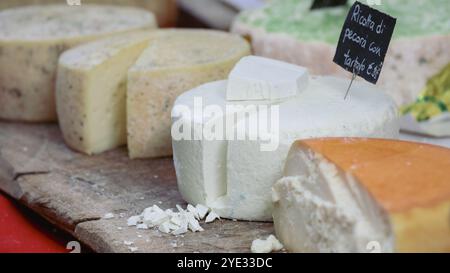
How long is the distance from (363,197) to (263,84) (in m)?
0.58

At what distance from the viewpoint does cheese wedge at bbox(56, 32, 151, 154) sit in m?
2.75

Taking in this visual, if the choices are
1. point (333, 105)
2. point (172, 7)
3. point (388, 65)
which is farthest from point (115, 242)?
point (172, 7)

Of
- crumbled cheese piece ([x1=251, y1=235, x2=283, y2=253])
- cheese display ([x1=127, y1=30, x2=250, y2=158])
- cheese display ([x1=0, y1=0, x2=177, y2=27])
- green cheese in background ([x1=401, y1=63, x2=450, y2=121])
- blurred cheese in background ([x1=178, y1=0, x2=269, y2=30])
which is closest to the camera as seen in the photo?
crumbled cheese piece ([x1=251, y1=235, x2=283, y2=253])

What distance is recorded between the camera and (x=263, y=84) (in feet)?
7.22

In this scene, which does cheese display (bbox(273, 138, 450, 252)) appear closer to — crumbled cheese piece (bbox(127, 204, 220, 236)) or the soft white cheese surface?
the soft white cheese surface

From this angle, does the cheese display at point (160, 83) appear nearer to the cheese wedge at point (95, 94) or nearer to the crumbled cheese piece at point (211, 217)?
the cheese wedge at point (95, 94)

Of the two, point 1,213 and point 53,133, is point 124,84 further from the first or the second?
point 1,213

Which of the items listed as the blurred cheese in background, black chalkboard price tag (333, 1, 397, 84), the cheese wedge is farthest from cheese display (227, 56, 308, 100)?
the blurred cheese in background

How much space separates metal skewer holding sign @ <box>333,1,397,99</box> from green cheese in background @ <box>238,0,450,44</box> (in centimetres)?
74

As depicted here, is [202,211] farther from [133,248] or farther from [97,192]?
[97,192]

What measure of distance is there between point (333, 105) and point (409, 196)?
577 mm

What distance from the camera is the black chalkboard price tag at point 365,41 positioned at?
2.12 metres

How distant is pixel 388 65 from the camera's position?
2984 mm

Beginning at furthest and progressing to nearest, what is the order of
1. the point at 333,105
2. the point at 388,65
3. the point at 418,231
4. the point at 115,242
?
1. the point at 388,65
2. the point at 333,105
3. the point at 115,242
4. the point at 418,231
